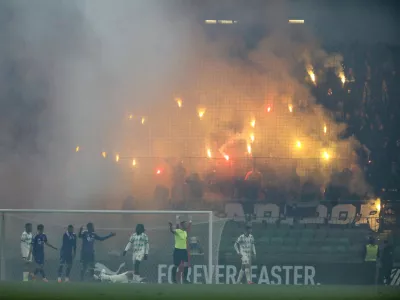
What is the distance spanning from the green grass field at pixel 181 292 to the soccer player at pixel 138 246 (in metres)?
1.99

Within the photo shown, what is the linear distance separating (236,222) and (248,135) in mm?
2699

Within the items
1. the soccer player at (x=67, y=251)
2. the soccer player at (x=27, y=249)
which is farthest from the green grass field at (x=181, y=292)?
the soccer player at (x=67, y=251)

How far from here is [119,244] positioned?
9484 millimetres

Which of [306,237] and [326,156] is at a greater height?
[326,156]

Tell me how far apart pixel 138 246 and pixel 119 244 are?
0.45 m

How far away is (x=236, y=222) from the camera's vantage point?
12.2 metres

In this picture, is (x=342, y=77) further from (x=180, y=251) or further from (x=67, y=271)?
(x=67, y=271)

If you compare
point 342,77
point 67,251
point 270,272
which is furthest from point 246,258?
point 342,77

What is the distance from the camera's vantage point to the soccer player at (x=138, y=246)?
906 centimetres

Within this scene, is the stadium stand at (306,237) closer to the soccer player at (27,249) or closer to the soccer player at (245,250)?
the soccer player at (245,250)

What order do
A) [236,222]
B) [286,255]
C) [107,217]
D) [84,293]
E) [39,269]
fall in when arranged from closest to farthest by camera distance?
1. [84,293]
2. [39,269]
3. [107,217]
4. [286,255]
5. [236,222]

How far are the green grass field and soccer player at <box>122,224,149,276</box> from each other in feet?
6.52

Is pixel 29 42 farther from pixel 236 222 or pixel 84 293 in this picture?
pixel 84 293

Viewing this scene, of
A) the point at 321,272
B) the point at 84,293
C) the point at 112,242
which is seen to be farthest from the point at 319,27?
the point at 84,293
